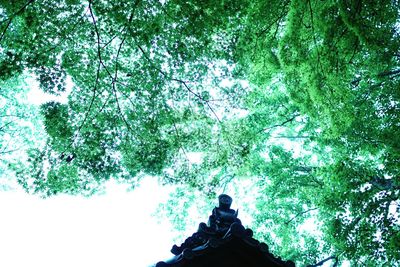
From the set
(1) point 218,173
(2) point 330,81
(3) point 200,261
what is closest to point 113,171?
(3) point 200,261

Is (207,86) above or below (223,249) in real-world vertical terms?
above

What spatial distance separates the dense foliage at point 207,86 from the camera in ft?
17.3

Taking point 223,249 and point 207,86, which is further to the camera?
point 207,86

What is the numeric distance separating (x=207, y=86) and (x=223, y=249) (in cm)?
410

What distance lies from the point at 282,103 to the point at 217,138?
142 inches

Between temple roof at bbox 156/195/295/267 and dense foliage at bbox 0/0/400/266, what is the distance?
2800 mm

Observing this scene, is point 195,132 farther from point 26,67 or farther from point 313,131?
point 313,131

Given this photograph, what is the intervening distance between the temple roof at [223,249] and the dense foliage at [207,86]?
280 cm

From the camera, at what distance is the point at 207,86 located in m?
7.20

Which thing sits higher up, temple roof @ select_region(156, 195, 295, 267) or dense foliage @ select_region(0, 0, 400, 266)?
dense foliage @ select_region(0, 0, 400, 266)

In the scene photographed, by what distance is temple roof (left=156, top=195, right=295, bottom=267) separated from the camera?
3.68m

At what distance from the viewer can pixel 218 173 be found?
12195mm

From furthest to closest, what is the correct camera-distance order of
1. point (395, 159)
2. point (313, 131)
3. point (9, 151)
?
point (9, 151)
point (313, 131)
point (395, 159)

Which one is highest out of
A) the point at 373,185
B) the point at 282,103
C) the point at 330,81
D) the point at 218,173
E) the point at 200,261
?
the point at 282,103
